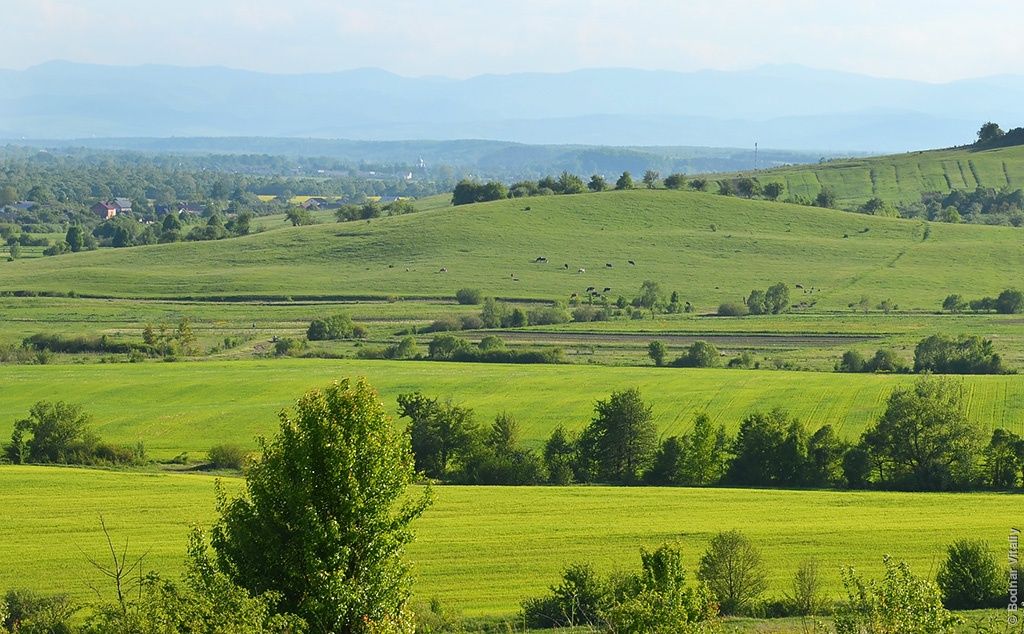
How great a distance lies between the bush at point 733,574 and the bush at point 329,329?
6990 cm

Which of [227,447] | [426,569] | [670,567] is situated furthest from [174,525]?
[670,567]

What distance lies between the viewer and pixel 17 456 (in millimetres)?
59844

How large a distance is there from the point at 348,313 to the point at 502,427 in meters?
59.8

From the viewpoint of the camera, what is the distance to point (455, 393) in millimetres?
74750

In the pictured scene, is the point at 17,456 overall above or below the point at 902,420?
below

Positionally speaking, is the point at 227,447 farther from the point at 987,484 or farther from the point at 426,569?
the point at 987,484

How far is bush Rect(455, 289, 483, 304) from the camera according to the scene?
12244 cm

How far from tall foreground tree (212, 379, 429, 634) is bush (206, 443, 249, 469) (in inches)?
1500

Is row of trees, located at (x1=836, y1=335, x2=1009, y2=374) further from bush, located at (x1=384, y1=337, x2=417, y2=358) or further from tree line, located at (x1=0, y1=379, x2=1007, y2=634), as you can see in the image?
tree line, located at (x1=0, y1=379, x2=1007, y2=634)

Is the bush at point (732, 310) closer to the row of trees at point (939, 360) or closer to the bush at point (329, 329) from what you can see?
the row of trees at point (939, 360)

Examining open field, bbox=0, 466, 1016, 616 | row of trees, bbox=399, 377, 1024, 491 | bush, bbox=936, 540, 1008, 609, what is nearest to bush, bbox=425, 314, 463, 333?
row of trees, bbox=399, 377, 1024, 491

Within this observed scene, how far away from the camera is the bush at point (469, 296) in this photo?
402ft

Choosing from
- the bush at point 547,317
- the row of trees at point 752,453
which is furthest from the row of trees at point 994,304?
the row of trees at point 752,453

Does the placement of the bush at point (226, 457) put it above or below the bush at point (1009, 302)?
below
